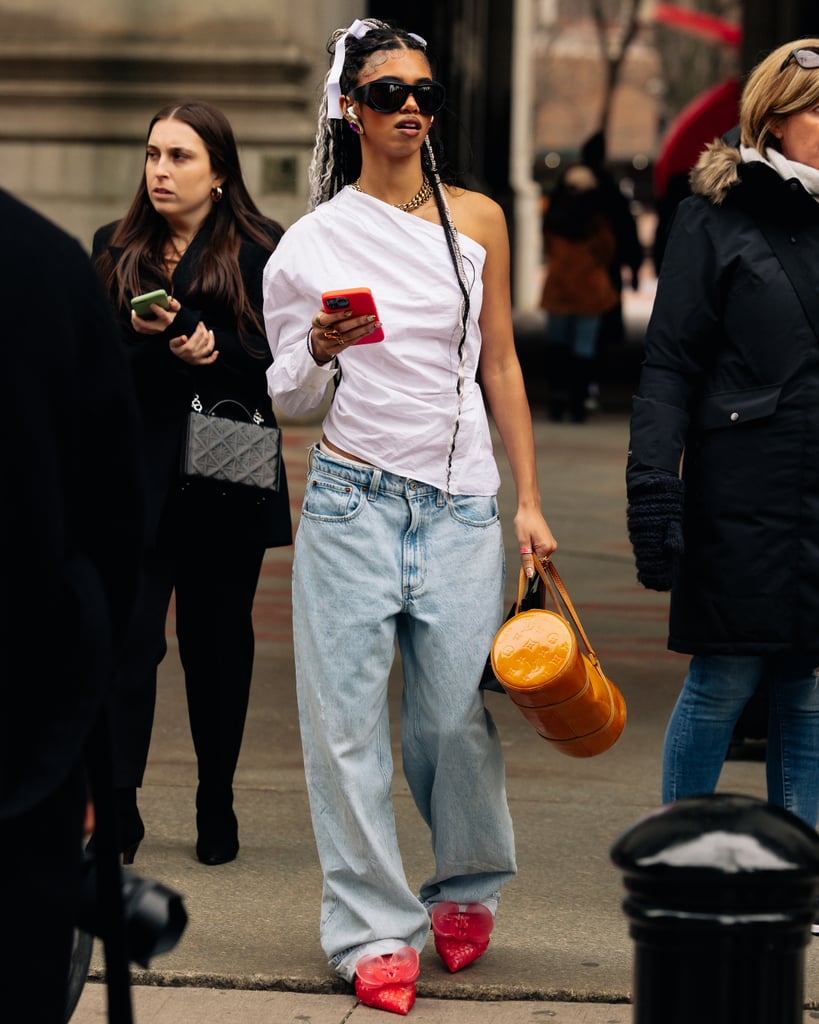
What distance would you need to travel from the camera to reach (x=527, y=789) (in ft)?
19.0

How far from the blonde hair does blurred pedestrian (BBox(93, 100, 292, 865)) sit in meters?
1.37

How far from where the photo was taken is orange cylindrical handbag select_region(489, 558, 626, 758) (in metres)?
3.85

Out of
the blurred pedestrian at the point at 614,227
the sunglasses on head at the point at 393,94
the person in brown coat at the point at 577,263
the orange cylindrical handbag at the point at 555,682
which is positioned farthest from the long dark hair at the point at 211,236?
the blurred pedestrian at the point at 614,227

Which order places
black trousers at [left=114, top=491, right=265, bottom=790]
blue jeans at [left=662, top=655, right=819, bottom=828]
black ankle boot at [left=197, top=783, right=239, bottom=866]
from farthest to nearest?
black ankle boot at [left=197, top=783, right=239, bottom=866], black trousers at [left=114, top=491, right=265, bottom=790], blue jeans at [left=662, top=655, right=819, bottom=828]

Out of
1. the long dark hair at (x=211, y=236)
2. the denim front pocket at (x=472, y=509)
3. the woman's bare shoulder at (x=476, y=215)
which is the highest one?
the woman's bare shoulder at (x=476, y=215)

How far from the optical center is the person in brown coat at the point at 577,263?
1471cm

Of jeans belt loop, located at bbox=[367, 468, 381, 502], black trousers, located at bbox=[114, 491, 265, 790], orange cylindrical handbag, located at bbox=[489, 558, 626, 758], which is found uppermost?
jeans belt loop, located at bbox=[367, 468, 381, 502]

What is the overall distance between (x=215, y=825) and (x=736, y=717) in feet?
4.67

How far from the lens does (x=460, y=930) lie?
4.18m

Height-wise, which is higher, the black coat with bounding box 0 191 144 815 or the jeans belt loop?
the black coat with bounding box 0 191 144 815

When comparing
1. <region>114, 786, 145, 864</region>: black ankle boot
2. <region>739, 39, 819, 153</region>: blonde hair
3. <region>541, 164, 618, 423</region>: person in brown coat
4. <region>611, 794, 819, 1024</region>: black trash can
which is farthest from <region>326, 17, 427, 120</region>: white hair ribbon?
<region>541, 164, 618, 423</region>: person in brown coat

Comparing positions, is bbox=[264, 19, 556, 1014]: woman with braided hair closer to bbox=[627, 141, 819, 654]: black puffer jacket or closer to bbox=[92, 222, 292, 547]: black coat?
bbox=[627, 141, 819, 654]: black puffer jacket

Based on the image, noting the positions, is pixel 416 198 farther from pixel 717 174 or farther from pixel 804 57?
pixel 804 57

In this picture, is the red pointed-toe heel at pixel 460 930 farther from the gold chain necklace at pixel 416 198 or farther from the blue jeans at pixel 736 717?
the gold chain necklace at pixel 416 198
